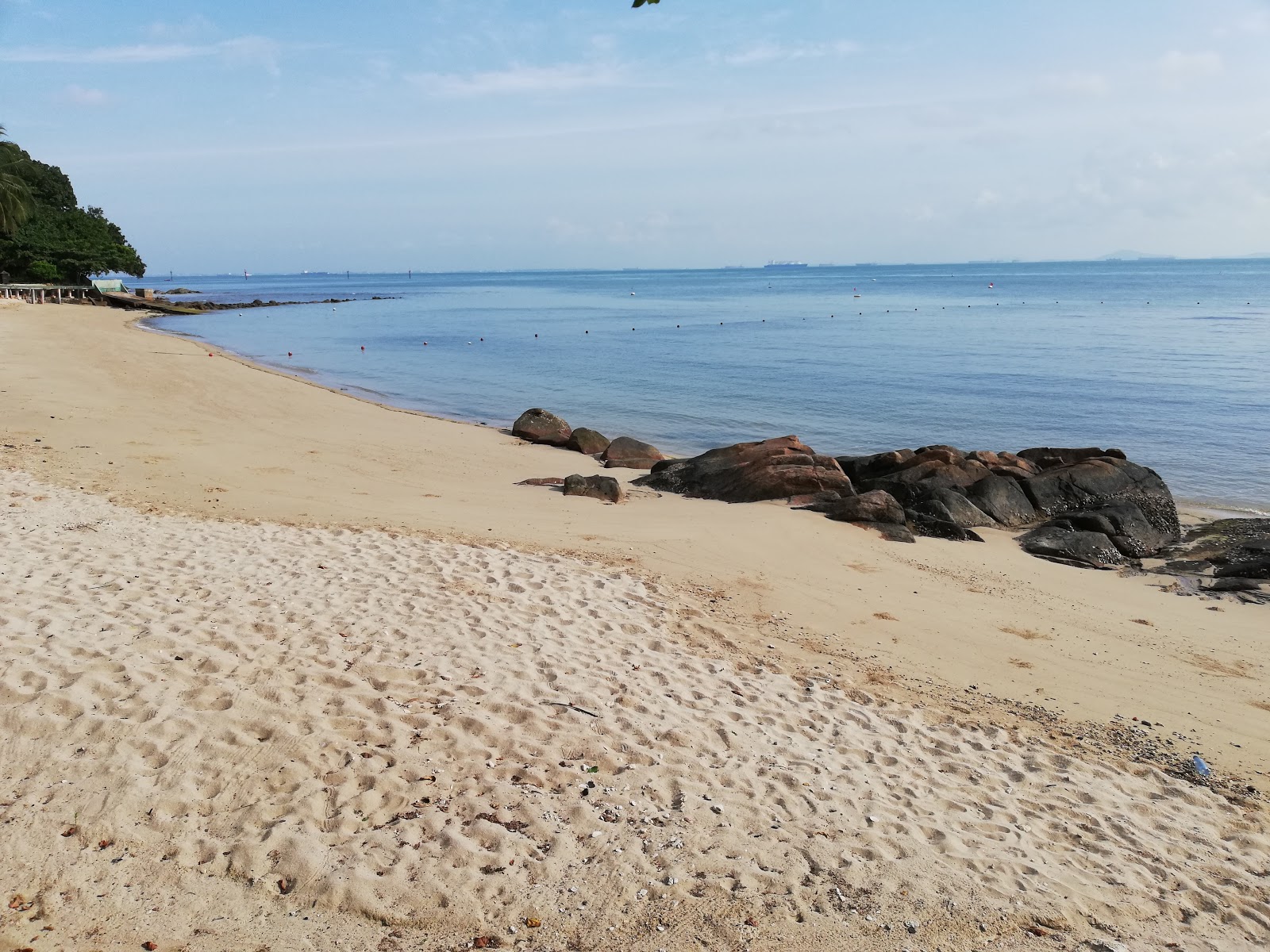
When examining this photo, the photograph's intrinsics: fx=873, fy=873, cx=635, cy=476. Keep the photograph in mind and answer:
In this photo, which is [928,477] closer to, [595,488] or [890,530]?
[890,530]

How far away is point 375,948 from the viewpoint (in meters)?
4.00

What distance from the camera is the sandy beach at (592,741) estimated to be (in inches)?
171

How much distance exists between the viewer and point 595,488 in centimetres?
1413

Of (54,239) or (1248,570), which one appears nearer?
(1248,570)

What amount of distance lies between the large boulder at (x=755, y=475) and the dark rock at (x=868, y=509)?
2.42ft

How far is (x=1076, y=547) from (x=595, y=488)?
7.18 meters

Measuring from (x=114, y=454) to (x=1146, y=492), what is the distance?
1681cm

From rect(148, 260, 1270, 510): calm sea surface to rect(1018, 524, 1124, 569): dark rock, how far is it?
5.82m

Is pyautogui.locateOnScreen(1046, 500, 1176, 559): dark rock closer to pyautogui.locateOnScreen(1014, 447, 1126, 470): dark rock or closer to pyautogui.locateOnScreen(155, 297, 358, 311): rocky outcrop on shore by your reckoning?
pyautogui.locateOnScreen(1014, 447, 1126, 470): dark rock

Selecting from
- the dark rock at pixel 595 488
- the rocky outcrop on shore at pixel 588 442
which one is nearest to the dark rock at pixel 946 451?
the rocky outcrop on shore at pixel 588 442

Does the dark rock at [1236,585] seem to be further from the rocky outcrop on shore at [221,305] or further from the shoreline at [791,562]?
the rocky outcrop on shore at [221,305]

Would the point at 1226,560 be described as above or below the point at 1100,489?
below

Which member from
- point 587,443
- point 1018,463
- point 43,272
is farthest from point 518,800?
point 43,272

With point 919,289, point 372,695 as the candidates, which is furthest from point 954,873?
point 919,289
